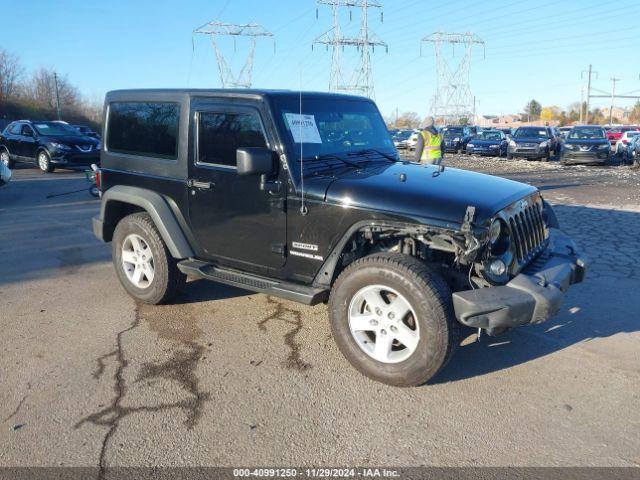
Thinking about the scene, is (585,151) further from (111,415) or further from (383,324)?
(111,415)

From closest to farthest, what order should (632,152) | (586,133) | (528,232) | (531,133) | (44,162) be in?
(528,232) → (44,162) → (632,152) → (586,133) → (531,133)

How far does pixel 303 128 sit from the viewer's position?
166 inches

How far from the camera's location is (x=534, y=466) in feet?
9.21

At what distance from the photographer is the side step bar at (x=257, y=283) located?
3.96m

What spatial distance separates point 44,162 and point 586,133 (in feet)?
68.5

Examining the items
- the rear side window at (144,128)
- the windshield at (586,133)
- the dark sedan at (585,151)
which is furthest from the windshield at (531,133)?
the rear side window at (144,128)

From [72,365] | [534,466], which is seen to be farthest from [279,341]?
[534,466]

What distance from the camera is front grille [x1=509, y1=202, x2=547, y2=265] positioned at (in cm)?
382

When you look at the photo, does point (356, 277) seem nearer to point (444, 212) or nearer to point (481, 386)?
point (444, 212)

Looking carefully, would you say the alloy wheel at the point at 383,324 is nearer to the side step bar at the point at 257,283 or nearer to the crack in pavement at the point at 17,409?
the side step bar at the point at 257,283

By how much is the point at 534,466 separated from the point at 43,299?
4.71 m

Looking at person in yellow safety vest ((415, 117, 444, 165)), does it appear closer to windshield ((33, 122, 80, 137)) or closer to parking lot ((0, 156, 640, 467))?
parking lot ((0, 156, 640, 467))

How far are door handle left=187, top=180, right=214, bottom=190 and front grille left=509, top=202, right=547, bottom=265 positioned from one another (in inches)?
95.1

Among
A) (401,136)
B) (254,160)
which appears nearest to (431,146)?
(254,160)
